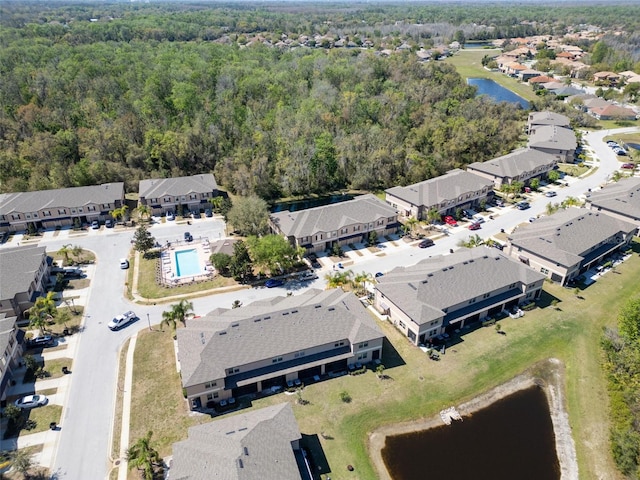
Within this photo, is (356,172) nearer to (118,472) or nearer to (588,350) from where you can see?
(588,350)

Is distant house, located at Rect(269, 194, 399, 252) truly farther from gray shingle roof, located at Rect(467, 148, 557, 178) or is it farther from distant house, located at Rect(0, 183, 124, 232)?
distant house, located at Rect(0, 183, 124, 232)

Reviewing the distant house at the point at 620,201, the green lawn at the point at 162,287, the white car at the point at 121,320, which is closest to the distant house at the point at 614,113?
the distant house at the point at 620,201

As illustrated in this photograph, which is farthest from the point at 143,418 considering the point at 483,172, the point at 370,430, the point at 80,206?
the point at 483,172

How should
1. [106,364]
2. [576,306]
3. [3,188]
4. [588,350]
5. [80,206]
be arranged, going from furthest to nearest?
1. [3,188]
2. [80,206]
3. [576,306]
4. [588,350]
5. [106,364]

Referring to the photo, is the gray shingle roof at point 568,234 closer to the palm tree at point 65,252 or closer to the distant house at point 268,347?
the distant house at point 268,347

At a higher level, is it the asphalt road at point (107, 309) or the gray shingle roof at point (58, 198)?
the gray shingle roof at point (58, 198)

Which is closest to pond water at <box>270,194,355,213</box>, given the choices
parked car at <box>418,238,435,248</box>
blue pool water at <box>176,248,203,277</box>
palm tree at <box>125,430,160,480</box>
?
blue pool water at <box>176,248,203,277</box>
